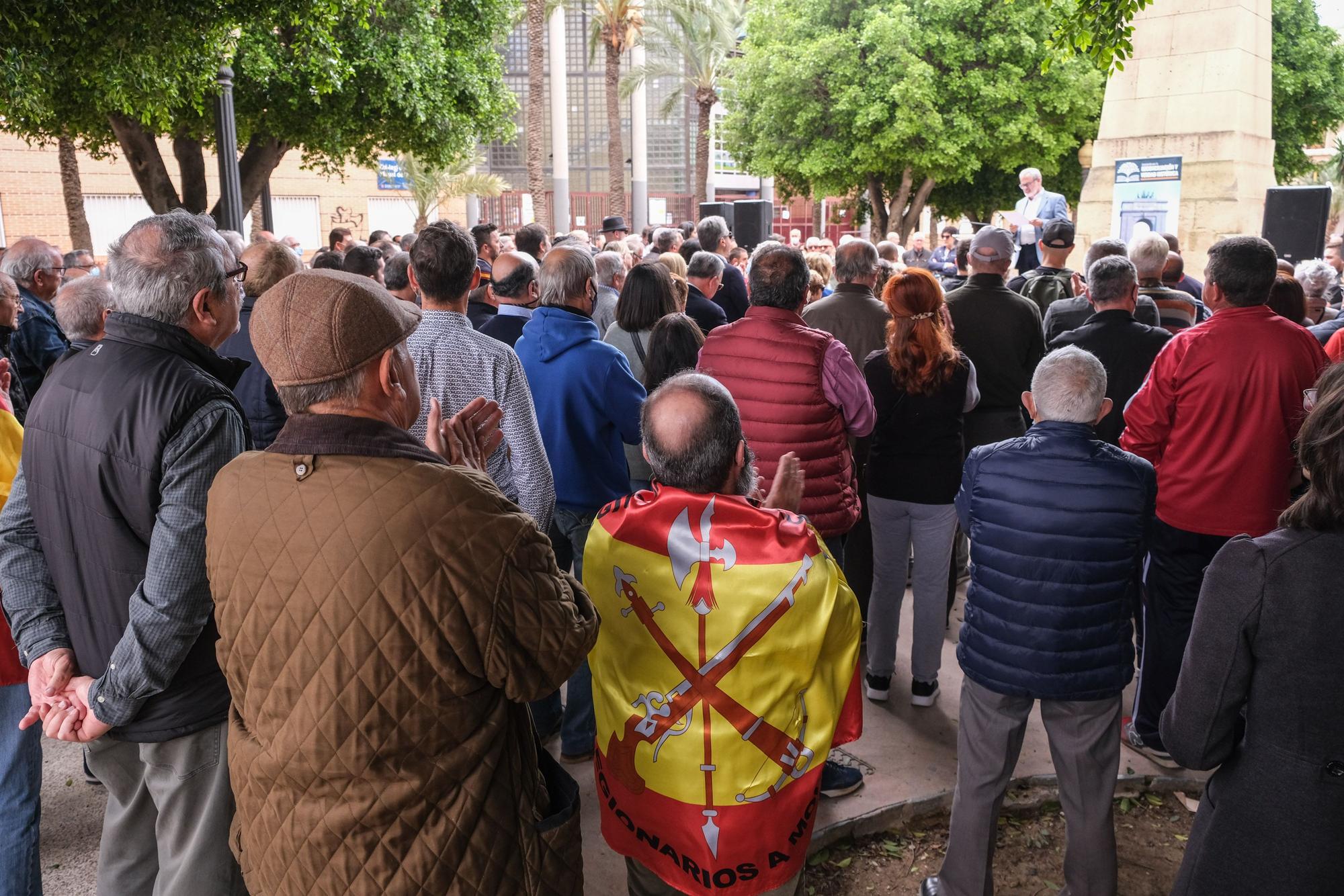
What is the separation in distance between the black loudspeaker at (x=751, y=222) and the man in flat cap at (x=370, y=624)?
1446 centimetres

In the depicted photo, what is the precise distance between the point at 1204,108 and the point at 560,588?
1320 cm

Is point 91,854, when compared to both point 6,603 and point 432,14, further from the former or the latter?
point 432,14

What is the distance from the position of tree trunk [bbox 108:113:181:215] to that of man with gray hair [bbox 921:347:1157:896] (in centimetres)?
1318

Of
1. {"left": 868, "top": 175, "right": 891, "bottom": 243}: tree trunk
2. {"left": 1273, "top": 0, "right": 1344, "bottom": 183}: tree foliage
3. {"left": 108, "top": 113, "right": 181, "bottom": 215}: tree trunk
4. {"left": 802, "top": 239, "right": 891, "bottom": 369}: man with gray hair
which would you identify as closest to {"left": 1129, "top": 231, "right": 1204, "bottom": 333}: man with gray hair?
{"left": 802, "top": 239, "right": 891, "bottom": 369}: man with gray hair

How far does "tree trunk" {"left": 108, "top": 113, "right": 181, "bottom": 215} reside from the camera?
43.8 ft

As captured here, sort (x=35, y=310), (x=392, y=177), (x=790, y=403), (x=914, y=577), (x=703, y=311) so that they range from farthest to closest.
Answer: (x=392, y=177)
(x=703, y=311)
(x=35, y=310)
(x=914, y=577)
(x=790, y=403)

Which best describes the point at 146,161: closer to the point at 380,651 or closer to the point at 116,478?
the point at 116,478

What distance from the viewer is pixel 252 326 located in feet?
6.31

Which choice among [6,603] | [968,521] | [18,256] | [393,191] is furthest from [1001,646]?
[393,191]

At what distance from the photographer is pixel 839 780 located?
3988 millimetres

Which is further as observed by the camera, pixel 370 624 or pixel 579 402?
pixel 579 402

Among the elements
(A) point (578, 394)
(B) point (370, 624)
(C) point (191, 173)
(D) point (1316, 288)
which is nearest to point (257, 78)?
(C) point (191, 173)

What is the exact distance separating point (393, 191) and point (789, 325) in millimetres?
36922

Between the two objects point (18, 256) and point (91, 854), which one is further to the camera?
point (18, 256)
